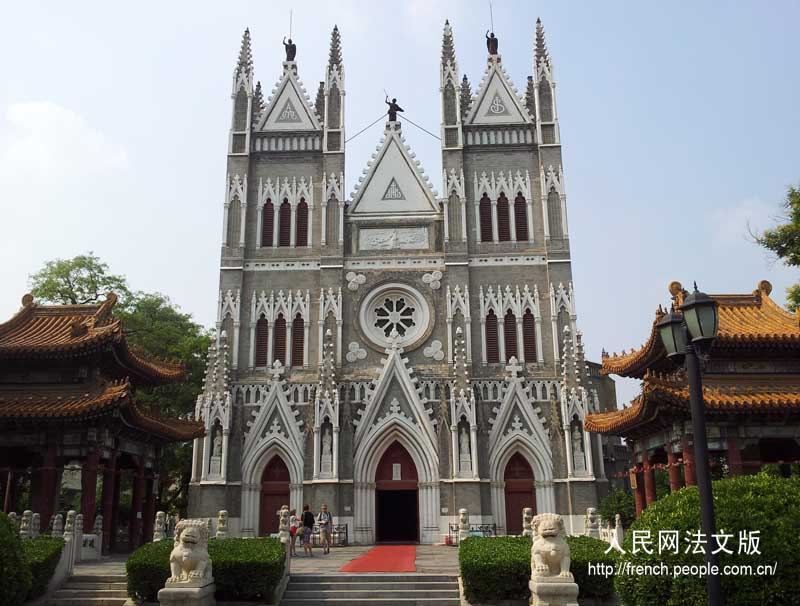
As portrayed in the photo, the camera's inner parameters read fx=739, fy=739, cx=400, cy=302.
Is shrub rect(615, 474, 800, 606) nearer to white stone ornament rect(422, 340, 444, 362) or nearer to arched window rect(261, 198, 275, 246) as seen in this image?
white stone ornament rect(422, 340, 444, 362)

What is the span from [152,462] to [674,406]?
1695 centimetres

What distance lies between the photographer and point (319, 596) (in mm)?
15047

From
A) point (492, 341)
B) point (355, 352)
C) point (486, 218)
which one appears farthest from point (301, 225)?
point (492, 341)

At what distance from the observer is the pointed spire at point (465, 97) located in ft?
114

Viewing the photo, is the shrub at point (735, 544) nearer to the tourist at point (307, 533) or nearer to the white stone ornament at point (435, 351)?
the tourist at point (307, 533)

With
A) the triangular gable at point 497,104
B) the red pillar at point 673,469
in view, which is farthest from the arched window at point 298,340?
the red pillar at point 673,469

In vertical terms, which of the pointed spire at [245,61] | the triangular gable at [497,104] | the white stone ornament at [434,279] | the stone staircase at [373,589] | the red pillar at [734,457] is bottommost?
the stone staircase at [373,589]

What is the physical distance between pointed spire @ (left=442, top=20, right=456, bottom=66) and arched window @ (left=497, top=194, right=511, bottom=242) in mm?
7250

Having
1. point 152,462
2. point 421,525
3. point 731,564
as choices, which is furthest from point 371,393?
point 731,564

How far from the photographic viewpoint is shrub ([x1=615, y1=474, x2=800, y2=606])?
8.73 m

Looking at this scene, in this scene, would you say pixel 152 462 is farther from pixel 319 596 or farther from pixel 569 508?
pixel 569 508

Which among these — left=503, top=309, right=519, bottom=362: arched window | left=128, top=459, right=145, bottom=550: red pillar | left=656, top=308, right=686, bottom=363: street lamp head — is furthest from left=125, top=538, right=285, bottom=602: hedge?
left=503, top=309, right=519, bottom=362: arched window

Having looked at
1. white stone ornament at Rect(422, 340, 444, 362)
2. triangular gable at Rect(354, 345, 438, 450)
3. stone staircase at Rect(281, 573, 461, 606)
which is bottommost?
stone staircase at Rect(281, 573, 461, 606)

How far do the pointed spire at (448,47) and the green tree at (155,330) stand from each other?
18.2 m
